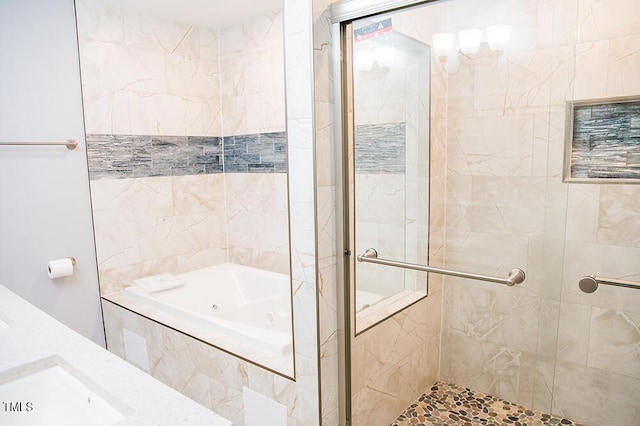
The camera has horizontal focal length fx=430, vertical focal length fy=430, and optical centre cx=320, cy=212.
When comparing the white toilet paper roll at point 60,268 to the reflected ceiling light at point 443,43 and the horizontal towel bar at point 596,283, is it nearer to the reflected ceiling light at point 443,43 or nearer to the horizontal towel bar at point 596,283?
the reflected ceiling light at point 443,43

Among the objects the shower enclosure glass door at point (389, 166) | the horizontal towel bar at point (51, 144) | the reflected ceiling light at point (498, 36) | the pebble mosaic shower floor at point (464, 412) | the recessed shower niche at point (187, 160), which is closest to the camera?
the reflected ceiling light at point (498, 36)

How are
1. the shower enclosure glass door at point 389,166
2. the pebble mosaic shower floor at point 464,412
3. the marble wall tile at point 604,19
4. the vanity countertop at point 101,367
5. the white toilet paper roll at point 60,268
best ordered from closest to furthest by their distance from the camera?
the vanity countertop at point 101,367, the marble wall tile at point 604,19, the shower enclosure glass door at point 389,166, the pebble mosaic shower floor at point 464,412, the white toilet paper roll at point 60,268

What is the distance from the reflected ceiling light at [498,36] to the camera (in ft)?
5.11

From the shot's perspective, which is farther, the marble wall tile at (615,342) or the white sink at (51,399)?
the marble wall tile at (615,342)

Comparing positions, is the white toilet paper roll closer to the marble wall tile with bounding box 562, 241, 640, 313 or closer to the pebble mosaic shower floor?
the pebble mosaic shower floor

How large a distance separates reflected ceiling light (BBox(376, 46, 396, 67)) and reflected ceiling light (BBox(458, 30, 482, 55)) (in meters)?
0.28

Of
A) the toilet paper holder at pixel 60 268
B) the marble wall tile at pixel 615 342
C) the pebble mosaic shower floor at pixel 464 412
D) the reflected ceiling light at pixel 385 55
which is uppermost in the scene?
the reflected ceiling light at pixel 385 55

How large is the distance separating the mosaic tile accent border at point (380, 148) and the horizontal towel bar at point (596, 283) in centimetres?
83

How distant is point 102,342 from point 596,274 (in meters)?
2.67

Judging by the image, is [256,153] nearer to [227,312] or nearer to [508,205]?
[227,312]

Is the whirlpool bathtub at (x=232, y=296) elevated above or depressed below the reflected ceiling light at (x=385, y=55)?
below

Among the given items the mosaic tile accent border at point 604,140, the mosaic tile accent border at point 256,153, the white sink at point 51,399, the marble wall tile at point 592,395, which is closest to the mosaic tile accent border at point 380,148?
the mosaic tile accent border at point 604,140

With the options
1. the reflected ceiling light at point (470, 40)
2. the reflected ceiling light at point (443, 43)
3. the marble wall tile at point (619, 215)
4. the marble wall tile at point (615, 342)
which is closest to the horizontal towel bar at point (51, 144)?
the reflected ceiling light at point (443, 43)

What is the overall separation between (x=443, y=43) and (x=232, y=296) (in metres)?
2.14
